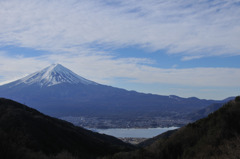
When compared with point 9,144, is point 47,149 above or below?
below

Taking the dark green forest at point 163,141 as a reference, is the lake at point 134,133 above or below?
below

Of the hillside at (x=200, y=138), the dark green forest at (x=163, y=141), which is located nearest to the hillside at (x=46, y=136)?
the dark green forest at (x=163, y=141)

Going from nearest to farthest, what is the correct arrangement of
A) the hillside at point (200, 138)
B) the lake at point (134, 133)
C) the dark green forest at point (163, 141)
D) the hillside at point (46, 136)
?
the dark green forest at point (163, 141) → the hillside at point (200, 138) → the hillside at point (46, 136) → the lake at point (134, 133)

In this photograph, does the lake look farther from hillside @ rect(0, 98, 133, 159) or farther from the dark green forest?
the dark green forest

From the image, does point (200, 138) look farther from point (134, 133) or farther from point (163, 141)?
point (134, 133)

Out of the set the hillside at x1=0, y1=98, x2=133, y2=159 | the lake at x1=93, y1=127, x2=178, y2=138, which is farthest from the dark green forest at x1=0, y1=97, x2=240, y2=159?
the lake at x1=93, y1=127, x2=178, y2=138

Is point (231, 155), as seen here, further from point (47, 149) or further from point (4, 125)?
point (4, 125)

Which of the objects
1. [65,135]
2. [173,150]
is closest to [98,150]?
[65,135]

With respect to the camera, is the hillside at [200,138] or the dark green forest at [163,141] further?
the hillside at [200,138]

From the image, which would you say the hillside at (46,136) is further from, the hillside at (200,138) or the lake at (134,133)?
the lake at (134,133)
